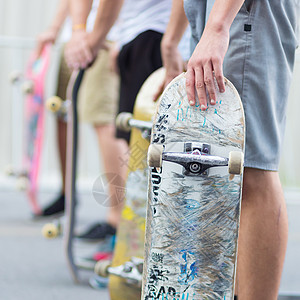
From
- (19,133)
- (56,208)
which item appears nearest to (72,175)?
(56,208)

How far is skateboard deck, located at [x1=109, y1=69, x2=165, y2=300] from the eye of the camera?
6.50 ft

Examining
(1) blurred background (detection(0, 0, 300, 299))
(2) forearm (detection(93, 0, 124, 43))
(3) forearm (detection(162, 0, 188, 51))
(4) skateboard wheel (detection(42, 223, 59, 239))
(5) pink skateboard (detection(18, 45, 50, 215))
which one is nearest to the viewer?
(3) forearm (detection(162, 0, 188, 51))

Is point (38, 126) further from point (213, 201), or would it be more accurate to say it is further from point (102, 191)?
point (213, 201)

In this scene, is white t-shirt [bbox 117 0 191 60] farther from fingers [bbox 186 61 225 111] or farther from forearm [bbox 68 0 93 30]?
fingers [bbox 186 61 225 111]

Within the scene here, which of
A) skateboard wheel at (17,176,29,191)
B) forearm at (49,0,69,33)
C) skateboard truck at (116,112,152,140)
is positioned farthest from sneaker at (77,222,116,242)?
forearm at (49,0,69,33)

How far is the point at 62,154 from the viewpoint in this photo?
11.8 ft

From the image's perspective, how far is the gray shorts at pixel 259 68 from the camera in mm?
1500

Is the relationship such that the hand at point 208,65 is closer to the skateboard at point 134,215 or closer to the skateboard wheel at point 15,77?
the skateboard at point 134,215

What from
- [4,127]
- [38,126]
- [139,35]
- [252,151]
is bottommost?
[4,127]

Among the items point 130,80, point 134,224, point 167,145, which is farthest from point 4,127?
point 167,145

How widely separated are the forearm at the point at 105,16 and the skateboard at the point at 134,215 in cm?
33

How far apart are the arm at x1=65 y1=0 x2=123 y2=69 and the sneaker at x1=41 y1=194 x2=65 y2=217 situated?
1.47 metres

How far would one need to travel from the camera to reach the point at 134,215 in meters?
2.05

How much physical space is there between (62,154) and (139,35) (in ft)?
4.46
